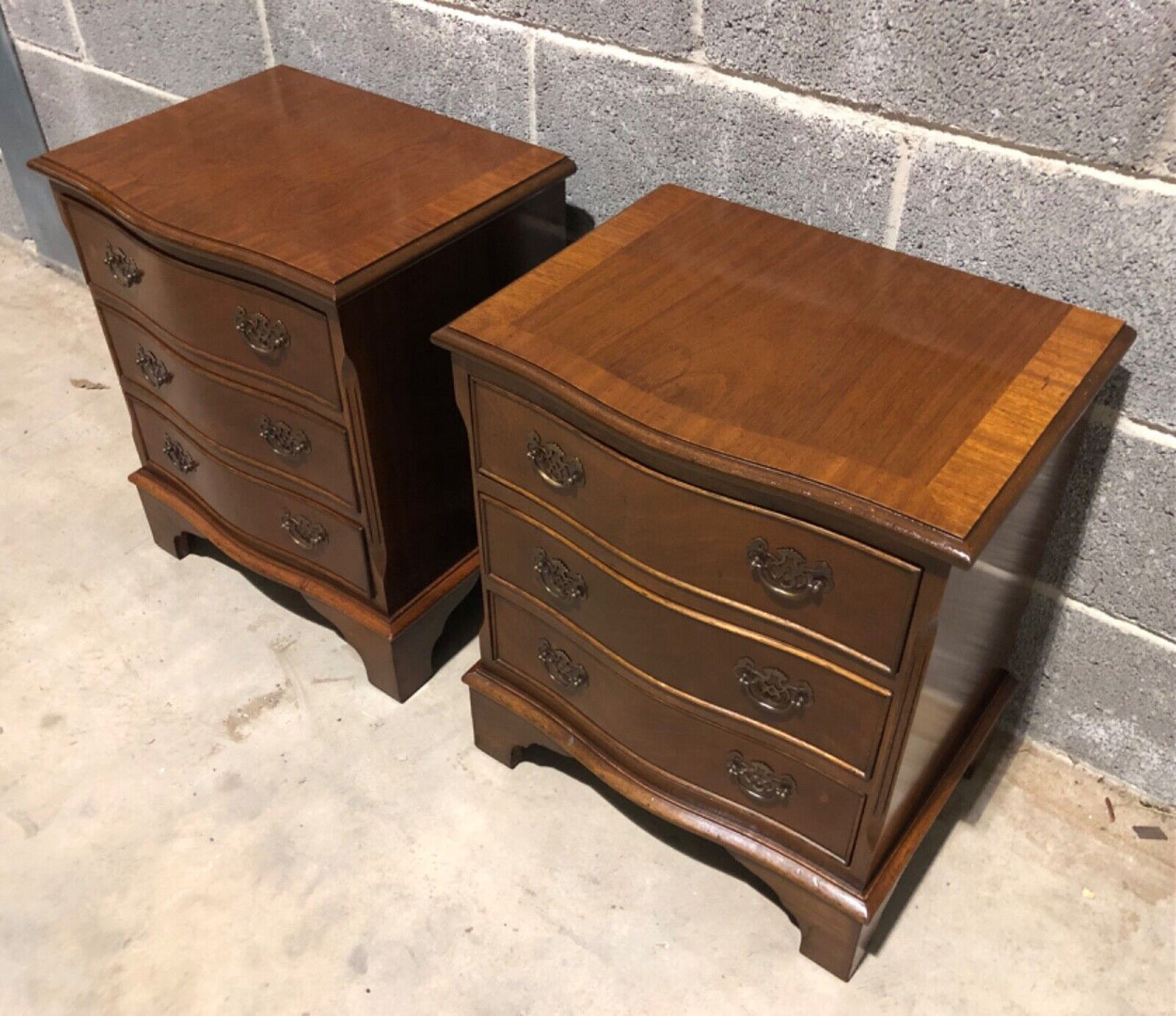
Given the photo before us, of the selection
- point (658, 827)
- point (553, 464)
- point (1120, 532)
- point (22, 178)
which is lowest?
point (658, 827)

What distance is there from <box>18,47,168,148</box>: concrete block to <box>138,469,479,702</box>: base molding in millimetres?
1026

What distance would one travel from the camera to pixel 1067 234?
1249 millimetres

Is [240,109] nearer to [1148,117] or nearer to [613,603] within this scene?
[613,603]

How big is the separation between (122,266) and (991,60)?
1.19 m

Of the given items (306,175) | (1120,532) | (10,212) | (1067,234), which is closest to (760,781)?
(1120,532)

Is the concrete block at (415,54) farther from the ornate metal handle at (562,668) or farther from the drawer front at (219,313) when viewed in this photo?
the ornate metal handle at (562,668)

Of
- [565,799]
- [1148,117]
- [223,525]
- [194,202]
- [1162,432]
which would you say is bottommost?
[565,799]

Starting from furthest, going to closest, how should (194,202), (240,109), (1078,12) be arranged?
(240,109) < (194,202) < (1078,12)

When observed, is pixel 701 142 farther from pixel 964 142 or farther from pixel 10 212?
pixel 10 212

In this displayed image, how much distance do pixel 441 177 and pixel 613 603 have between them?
2.13 ft

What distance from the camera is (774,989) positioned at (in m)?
1.34

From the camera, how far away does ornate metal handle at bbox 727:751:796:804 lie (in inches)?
48.9

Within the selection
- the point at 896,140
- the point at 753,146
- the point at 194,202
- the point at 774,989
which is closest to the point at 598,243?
the point at 753,146

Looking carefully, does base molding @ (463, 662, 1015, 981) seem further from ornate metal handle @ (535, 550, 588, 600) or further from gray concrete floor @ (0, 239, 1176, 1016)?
ornate metal handle @ (535, 550, 588, 600)
